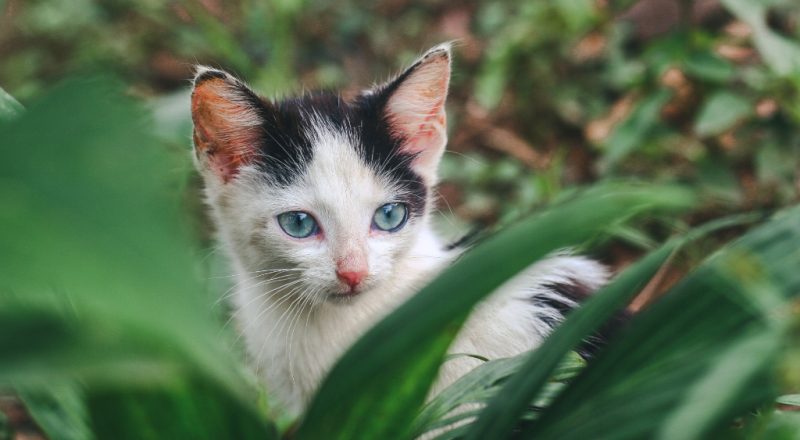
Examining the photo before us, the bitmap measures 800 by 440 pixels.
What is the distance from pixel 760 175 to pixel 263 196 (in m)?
1.87

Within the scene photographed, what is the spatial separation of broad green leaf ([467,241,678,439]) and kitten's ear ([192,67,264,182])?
101 centimetres

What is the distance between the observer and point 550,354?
855 mm

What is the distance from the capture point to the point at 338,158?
1.73 meters

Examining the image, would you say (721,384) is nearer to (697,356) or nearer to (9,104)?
(697,356)

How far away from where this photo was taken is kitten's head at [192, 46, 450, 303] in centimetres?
166

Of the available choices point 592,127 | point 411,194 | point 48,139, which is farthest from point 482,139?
point 48,139

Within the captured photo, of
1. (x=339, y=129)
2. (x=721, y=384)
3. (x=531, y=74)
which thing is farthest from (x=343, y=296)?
(x=531, y=74)

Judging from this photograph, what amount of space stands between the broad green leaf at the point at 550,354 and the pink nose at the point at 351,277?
73cm

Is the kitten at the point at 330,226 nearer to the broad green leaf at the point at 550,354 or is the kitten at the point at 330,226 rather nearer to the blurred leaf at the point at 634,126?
the broad green leaf at the point at 550,354

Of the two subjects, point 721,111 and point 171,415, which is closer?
point 171,415

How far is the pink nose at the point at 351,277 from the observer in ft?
5.24

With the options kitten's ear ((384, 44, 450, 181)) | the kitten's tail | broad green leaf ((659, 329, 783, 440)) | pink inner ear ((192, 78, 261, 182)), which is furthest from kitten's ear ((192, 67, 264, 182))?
broad green leaf ((659, 329, 783, 440))

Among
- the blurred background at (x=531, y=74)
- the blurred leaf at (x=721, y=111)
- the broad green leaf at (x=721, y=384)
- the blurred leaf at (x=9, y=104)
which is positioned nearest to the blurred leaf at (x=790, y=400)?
the broad green leaf at (x=721, y=384)

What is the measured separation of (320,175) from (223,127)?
0.81 feet
